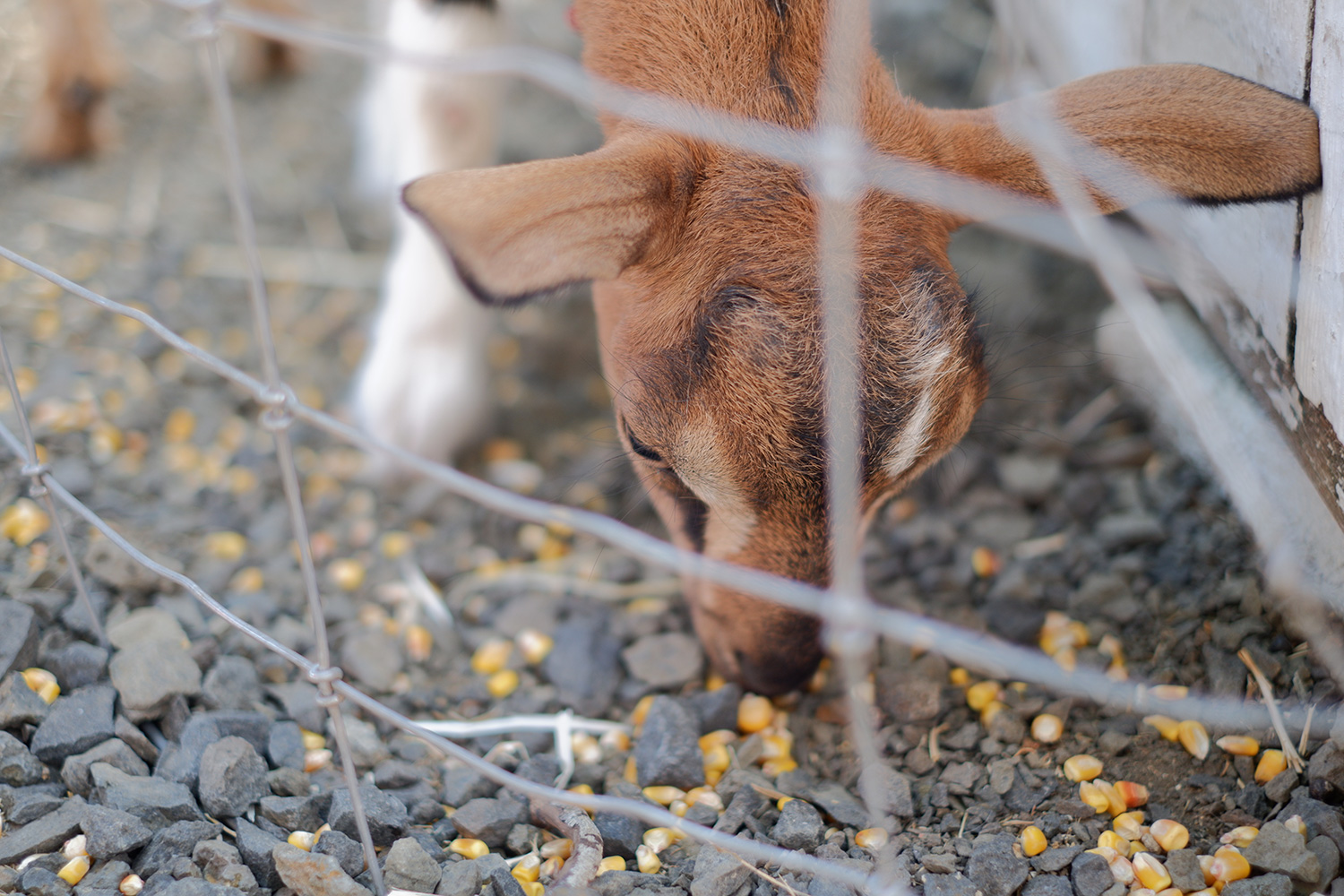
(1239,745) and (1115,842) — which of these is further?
(1239,745)

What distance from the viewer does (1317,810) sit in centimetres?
170

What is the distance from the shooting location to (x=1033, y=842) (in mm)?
1745

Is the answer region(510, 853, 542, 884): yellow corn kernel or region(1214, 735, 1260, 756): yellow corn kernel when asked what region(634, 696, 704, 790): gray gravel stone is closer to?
region(510, 853, 542, 884): yellow corn kernel

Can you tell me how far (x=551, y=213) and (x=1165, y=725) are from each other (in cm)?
144

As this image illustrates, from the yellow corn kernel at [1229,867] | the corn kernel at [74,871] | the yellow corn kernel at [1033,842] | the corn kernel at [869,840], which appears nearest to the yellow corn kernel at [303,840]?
the corn kernel at [74,871]

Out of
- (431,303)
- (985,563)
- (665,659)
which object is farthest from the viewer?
(431,303)

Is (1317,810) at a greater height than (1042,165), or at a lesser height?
lesser

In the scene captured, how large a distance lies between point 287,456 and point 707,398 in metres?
0.64

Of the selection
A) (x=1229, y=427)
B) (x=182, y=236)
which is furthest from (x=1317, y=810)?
(x=182, y=236)

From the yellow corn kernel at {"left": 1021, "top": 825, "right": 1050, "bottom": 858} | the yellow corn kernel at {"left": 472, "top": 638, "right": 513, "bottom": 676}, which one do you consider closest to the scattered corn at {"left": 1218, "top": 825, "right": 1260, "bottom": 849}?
the yellow corn kernel at {"left": 1021, "top": 825, "right": 1050, "bottom": 858}

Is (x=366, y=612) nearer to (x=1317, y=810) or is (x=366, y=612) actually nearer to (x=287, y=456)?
(x=287, y=456)

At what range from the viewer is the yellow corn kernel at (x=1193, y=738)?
1.90 metres

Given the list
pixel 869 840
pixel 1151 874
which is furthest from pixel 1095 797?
pixel 869 840

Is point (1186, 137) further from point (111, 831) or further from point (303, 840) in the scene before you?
point (111, 831)
